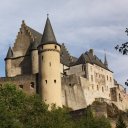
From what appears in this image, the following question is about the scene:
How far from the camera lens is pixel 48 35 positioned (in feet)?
263

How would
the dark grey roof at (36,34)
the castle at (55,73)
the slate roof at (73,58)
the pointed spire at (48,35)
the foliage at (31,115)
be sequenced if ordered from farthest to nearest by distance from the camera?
the slate roof at (73,58) < the dark grey roof at (36,34) < the pointed spire at (48,35) < the castle at (55,73) < the foliage at (31,115)

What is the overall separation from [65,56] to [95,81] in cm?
836

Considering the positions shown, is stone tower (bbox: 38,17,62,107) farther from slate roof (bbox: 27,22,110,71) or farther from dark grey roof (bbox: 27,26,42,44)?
dark grey roof (bbox: 27,26,42,44)

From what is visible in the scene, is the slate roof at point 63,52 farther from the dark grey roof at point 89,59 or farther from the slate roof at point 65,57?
the dark grey roof at point 89,59

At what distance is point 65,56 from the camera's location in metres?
95.3

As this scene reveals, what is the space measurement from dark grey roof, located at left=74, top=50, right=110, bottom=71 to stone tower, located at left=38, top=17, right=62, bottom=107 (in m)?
12.6

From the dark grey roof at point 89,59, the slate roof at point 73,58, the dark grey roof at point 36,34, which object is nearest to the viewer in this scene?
the dark grey roof at point 36,34

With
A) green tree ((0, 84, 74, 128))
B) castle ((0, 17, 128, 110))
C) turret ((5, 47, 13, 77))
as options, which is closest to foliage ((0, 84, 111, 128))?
green tree ((0, 84, 74, 128))

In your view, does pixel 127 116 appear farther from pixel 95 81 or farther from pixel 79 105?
pixel 95 81

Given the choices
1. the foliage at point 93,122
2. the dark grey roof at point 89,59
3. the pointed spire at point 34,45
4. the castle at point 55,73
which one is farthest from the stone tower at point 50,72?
the dark grey roof at point 89,59

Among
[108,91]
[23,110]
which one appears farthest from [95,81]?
[23,110]

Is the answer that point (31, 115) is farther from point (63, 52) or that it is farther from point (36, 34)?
point (63, 52)

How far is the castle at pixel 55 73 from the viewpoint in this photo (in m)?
76.7

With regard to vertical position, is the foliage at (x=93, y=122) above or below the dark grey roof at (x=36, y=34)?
below
